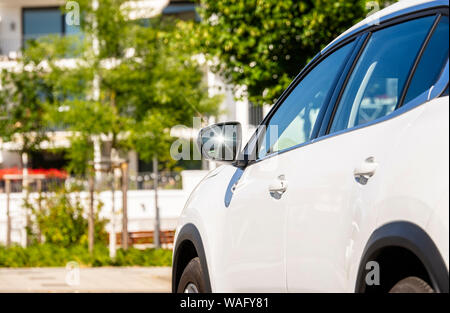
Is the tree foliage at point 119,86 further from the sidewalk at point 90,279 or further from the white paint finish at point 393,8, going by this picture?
the white paint finish at point 393,8

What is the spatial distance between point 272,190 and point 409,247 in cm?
127

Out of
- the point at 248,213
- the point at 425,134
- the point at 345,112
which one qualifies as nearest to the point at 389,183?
the point at 425,134

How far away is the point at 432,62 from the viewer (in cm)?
324

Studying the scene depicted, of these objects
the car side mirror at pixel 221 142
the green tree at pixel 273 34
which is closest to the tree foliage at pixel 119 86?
the green tree at pixel 273 34

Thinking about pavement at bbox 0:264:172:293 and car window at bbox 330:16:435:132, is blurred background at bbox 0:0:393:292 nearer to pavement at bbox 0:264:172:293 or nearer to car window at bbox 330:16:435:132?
pavement at bbox 0:264:172:293

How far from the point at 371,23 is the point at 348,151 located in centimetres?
66

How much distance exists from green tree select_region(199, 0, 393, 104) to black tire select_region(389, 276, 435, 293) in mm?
10315

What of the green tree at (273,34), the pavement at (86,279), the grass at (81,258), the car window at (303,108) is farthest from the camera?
the grass at (81,258)

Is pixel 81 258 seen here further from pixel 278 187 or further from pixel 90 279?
pixel 278 187

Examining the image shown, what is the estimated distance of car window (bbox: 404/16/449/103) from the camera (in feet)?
10.3

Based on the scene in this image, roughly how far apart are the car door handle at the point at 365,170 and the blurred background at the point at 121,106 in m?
9.20

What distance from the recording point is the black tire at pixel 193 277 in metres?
5.05

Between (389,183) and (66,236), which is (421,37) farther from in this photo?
(66,236)
